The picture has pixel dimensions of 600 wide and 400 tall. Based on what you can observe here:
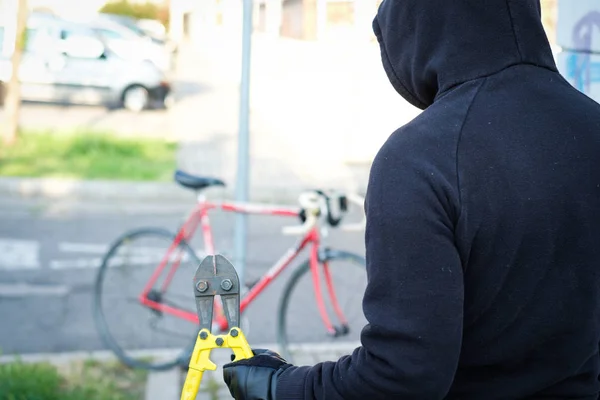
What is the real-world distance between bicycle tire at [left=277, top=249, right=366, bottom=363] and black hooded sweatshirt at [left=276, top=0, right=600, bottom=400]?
9.93 feet

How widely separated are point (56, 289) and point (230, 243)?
197 cm

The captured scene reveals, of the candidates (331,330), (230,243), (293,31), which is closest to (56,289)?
(230,243)

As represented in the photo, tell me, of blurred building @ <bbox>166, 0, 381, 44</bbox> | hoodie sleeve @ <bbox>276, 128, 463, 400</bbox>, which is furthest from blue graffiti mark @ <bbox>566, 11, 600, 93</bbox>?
blurred building @ <bbox>166, 0, 381, 44</bbox>

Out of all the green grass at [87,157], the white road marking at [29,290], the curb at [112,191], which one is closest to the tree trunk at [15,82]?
the green grass at [87,157]

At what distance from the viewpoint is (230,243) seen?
862 centimetres

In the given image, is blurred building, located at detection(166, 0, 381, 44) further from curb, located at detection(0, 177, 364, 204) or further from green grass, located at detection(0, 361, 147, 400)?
green grass, located at detection(0, 361, 147, 400)

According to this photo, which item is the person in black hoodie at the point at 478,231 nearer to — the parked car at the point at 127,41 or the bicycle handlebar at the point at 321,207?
the bicycle handlebar at the point at 321,207

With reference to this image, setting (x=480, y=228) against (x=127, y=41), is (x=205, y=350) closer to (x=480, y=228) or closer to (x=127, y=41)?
(x=480, y=228)

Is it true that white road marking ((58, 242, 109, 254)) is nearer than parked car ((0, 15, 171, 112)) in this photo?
Yes

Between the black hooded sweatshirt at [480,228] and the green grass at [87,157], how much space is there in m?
9.74

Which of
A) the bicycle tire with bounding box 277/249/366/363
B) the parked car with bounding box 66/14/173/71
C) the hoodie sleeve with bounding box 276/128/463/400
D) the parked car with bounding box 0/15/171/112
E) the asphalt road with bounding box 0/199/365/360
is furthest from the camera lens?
the parked car with bounding box 66/14/173/71

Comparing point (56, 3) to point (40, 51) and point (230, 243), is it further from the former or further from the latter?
point (230, 243)

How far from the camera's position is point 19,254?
8047mm

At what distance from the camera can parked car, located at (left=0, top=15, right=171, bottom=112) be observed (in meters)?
16.8
